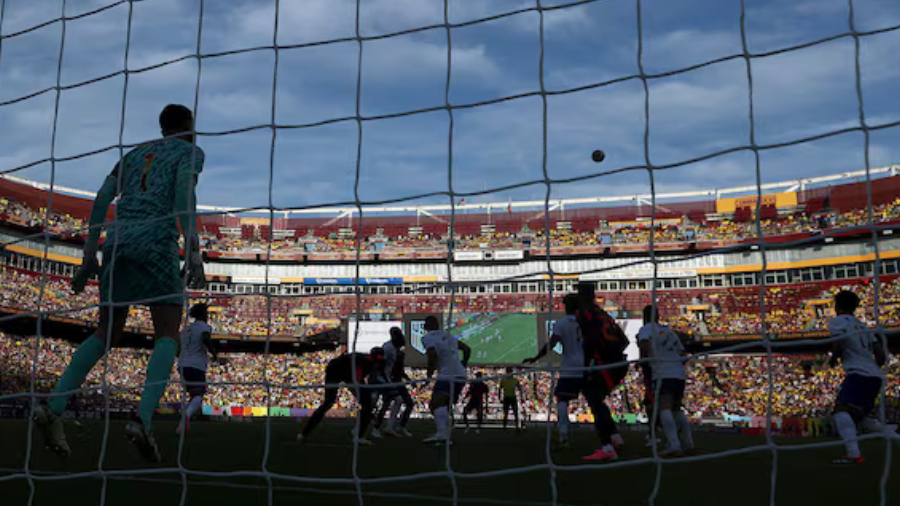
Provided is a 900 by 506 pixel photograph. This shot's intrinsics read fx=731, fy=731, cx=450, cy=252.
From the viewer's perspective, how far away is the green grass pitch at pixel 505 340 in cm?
2517

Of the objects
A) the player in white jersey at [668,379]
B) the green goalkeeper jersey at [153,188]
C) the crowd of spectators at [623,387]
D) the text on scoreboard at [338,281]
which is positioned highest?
the text on scoreboard at [338,281]

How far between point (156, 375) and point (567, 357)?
13.2 feet

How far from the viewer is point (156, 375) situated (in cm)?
339

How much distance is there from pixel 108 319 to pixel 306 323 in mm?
31958

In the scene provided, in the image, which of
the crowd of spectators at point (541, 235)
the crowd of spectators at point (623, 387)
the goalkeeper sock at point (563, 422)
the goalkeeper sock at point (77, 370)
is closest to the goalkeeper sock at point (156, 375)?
the goalkeeper sock at point (77, 370)

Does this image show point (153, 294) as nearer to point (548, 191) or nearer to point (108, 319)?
point (108, 319)

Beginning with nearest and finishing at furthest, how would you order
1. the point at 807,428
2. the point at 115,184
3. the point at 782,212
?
the point at 115,184 < the point at 807,428 < the point at 782,212

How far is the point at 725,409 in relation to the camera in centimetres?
2503

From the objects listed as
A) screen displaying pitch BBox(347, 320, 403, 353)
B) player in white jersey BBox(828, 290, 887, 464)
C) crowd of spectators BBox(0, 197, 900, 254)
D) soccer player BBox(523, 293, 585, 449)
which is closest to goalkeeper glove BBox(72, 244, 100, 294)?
soccer player BBox(523, 293, 585, 449)

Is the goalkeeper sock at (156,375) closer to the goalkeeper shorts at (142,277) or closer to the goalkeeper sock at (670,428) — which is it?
the goalkeeper shorts at (142,277)

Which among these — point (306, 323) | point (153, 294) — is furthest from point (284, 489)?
point (306, 323)

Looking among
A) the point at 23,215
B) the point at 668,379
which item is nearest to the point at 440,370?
the point at 668,379

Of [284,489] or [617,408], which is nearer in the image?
[284,489]

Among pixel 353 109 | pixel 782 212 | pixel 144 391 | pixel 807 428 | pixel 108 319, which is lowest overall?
pixel 807 428
